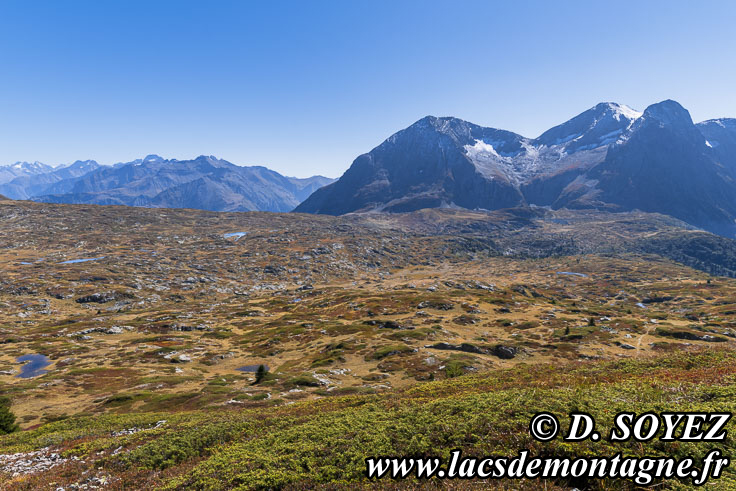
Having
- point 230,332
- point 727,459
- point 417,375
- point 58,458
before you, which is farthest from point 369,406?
point 230,332

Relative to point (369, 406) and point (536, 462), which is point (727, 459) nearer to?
point (536, 462)

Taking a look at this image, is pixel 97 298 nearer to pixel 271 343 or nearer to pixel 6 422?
pixel 271 343

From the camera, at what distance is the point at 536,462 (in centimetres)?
1269

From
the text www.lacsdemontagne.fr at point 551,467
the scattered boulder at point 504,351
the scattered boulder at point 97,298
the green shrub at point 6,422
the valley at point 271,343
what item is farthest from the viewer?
the scattered boulder at point 97,298

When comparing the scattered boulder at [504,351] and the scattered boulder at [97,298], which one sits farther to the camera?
the scattered boulder at [97,298]

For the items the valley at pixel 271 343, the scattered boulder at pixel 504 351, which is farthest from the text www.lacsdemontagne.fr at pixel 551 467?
the scattered boulder at pixel 504 351

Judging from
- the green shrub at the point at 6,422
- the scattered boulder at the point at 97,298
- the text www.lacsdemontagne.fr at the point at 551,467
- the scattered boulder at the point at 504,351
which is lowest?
the scattered boulder at the point at 97,298

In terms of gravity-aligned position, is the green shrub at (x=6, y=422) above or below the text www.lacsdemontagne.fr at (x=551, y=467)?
below

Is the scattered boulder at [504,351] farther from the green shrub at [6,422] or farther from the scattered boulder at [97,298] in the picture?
the scattered boulder at [97,298]

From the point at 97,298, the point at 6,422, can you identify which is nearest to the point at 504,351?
the point at 6,422

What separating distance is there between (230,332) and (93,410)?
6617cm

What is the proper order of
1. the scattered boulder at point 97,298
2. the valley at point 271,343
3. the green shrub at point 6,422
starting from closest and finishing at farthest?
the green shrub at point 6,422, the valley at point 271,343, the scattered boulder at point 97,298

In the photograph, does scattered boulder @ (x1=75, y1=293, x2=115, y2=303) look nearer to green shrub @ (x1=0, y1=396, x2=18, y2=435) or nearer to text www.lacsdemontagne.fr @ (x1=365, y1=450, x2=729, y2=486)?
green shrub @ (x1=0, y1=396, x2=18, y2=435)

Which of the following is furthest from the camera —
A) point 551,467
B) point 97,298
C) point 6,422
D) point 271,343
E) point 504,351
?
point 97,298
